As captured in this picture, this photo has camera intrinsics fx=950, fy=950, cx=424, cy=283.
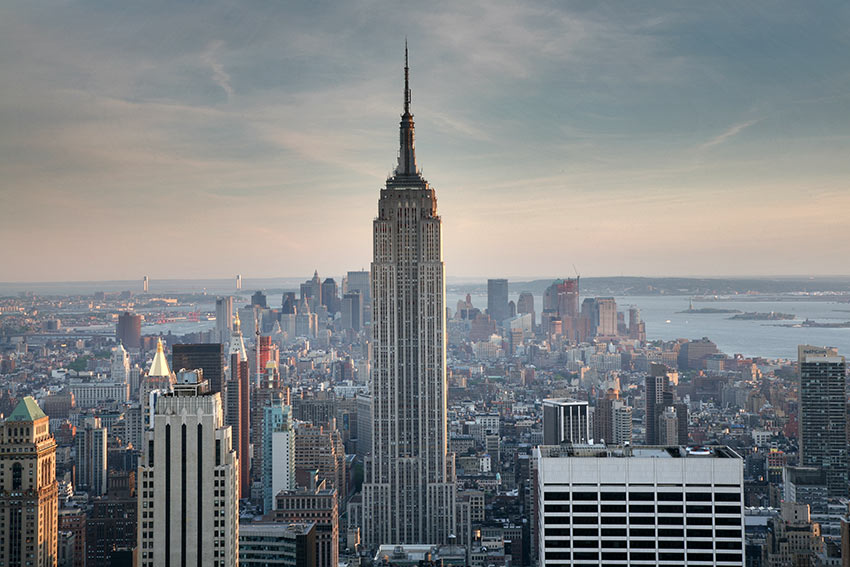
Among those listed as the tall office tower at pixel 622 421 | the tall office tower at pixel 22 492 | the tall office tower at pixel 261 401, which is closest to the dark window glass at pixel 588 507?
the tall office tower at pixel 22 492

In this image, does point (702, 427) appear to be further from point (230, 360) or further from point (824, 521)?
point (230, 360)

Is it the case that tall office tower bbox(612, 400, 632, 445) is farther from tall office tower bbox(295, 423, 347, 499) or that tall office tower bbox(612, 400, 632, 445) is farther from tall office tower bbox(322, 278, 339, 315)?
tall office tower bbox(322, 278, 339, 315)

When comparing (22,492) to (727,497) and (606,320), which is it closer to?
(727,497)

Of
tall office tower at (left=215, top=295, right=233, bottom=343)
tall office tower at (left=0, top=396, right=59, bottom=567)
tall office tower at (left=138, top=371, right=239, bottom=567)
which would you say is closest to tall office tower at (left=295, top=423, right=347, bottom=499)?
tall office tower at (left=215, top=295, right=233, bottom=343)

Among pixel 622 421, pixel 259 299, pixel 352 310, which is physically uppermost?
pixel 259 299

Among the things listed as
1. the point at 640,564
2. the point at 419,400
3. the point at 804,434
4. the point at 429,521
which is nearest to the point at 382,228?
the point at 419,400

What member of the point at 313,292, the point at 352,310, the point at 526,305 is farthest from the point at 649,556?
the point at 526,305

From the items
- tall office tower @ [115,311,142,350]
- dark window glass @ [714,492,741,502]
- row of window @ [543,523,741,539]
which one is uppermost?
tall office tower @ [115,311,142,350]
